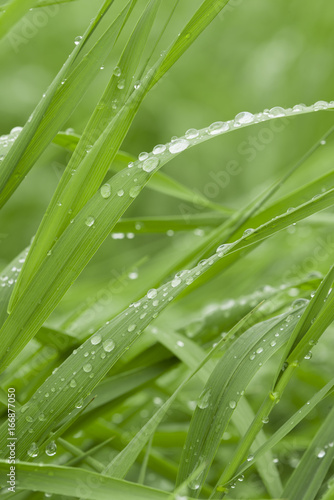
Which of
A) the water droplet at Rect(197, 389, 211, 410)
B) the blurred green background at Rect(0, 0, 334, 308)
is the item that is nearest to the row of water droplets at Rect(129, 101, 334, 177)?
the water droplet at Rect(197, 389, 211, 410)

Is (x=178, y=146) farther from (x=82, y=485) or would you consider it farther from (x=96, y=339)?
(x=82, y=485)

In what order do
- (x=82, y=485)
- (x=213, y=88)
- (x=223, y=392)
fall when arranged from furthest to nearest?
(x=213, y=88)
(x=223, y=392)
(x=82, y=485)

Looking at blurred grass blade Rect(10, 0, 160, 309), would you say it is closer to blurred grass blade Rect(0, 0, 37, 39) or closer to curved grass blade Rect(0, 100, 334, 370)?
curved grass blade Rect(0, 100, 334, 370)

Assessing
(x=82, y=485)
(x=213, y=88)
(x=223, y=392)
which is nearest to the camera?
(x=82, y=485)

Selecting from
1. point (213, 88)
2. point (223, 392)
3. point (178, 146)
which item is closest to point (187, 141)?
point (178, 146)

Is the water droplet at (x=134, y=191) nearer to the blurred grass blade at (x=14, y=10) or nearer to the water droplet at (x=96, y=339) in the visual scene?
the water droplet at (x=96, y=339)

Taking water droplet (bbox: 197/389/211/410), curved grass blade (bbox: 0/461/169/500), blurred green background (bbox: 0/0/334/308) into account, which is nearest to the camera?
curved grass blade (bbox: 0/461/169/500)
